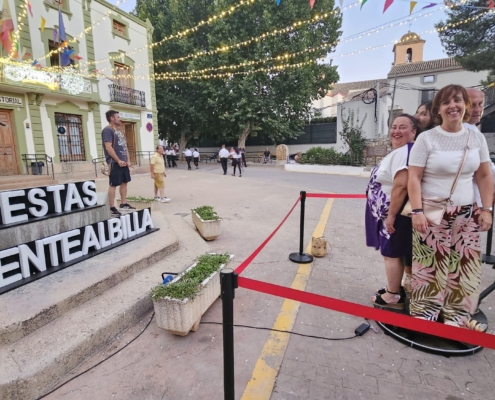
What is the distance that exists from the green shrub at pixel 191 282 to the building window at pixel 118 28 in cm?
1726

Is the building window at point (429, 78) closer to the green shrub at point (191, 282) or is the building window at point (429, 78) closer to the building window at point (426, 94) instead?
the building window at point (426, 94)

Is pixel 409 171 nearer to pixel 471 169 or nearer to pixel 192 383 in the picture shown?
pixel 471 169

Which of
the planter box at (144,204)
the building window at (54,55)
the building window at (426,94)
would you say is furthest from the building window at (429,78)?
the planter box at (144,204)

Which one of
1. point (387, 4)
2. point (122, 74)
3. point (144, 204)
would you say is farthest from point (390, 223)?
point (122, 74)

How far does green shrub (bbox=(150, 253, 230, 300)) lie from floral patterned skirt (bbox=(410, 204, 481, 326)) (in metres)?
1.75

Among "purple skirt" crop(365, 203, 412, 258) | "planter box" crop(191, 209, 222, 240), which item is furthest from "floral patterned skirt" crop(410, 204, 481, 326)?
"planter box" crop(191, 209, 222, 240)

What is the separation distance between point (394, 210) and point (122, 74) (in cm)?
1796

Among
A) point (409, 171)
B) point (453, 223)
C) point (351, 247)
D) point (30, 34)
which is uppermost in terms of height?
point (30, 34)

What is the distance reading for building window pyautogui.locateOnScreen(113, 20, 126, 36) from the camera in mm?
15714

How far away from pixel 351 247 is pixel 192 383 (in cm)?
328

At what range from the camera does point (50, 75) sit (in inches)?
497

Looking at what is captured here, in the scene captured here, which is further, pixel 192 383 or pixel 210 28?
pixel 210 28

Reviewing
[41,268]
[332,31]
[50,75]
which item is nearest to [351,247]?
[41,268]

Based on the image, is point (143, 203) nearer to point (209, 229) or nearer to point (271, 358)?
point (209, 229)
